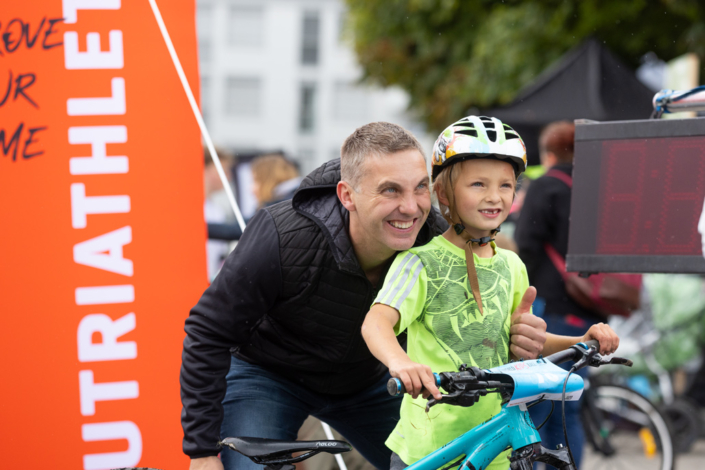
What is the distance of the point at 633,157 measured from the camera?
3.12m

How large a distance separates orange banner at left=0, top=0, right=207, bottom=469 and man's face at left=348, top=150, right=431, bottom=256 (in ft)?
3.61

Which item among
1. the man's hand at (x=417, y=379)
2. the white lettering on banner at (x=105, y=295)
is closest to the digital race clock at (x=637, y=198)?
the man's hand at (x=417, y=379)

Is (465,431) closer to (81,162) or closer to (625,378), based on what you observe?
(81,162)

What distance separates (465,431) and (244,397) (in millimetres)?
895

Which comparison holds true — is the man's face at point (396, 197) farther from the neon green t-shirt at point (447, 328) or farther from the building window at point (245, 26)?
the building window at point (245, 26)

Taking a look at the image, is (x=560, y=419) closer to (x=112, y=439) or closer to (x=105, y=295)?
(x=112, y=439)

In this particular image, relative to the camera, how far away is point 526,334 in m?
2.51

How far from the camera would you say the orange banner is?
322 centimetres

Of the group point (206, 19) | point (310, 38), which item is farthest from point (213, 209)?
point (206, 19)

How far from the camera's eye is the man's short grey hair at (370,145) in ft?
8.55

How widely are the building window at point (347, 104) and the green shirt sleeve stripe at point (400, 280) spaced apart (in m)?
40.0

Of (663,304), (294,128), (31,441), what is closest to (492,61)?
(663,304)

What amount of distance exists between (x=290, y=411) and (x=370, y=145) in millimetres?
1074

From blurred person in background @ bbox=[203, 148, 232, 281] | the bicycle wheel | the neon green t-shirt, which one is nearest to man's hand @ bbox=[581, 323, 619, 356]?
the neon green t-shirt
